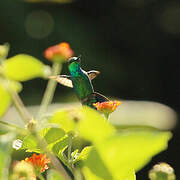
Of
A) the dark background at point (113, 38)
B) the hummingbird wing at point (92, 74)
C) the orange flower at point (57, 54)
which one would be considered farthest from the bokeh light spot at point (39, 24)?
the orange flower at point (57, 54)

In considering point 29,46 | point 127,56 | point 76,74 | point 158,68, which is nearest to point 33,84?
point 29,46

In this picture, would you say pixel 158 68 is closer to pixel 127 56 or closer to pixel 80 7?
pixel 127 56

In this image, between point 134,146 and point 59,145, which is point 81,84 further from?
point 134,146

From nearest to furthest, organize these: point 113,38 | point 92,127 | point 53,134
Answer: point 92,127
point 53,134
point 113,38

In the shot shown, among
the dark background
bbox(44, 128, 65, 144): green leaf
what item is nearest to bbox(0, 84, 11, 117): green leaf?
bbox(44, 128, 65, 144): green leaf

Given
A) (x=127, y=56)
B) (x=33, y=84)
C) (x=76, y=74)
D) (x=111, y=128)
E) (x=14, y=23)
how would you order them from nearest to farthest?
(x=111, y=128)
(x=76, y=74)
(x=33, y=84)
(x=14, y=23)
(x=127, y=56)

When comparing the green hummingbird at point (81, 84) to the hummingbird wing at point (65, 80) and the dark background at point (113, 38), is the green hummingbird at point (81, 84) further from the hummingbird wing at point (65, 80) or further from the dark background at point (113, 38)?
the dark background at point (113, 38)

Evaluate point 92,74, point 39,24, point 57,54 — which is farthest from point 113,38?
point 57,54
